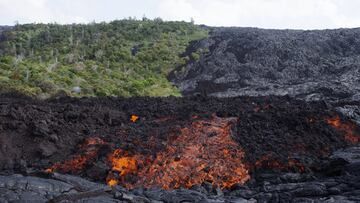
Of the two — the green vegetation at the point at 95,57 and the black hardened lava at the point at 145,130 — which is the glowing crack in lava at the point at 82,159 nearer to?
the black hardened lava at the point at 145,130

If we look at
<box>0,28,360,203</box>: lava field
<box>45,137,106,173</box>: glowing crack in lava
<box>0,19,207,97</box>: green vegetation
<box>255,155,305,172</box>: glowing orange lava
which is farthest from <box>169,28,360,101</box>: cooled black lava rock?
<box>45,137,106,173</box>: glowing crack in lava

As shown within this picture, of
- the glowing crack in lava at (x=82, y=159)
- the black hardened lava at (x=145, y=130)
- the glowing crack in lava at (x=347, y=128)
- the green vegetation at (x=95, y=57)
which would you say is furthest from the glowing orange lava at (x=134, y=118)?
the green vegetation at (x=95, y=57)

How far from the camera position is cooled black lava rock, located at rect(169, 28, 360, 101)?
27656mm

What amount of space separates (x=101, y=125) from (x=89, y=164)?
3.57m

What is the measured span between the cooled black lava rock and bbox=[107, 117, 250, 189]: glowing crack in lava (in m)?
11.8

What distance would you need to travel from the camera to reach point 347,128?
15898mm

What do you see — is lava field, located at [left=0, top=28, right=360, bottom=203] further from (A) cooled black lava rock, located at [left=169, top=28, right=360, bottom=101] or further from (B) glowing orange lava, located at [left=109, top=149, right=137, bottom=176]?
(A) cooled black lava rock, located at [left=169, top=28, right=360, bottom=101]

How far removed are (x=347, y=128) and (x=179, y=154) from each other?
6.21 m

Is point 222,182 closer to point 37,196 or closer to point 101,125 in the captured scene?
point 37,196

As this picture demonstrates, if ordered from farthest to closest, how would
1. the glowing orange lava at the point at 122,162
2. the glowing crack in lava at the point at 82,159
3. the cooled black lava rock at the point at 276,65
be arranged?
1. the cooled black lava rock at the point at 276,65
2. the glowing crack in lava at the point at 82,159
3. the glowing orange lava at the point at 122,162

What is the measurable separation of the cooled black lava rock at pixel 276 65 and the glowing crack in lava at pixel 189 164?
11801 mm

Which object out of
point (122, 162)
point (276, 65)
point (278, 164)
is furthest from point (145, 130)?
point (276, 65)

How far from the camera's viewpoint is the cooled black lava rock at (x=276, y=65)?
2766 cm

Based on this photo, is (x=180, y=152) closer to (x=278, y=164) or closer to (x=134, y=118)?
(x=278, y=164)
